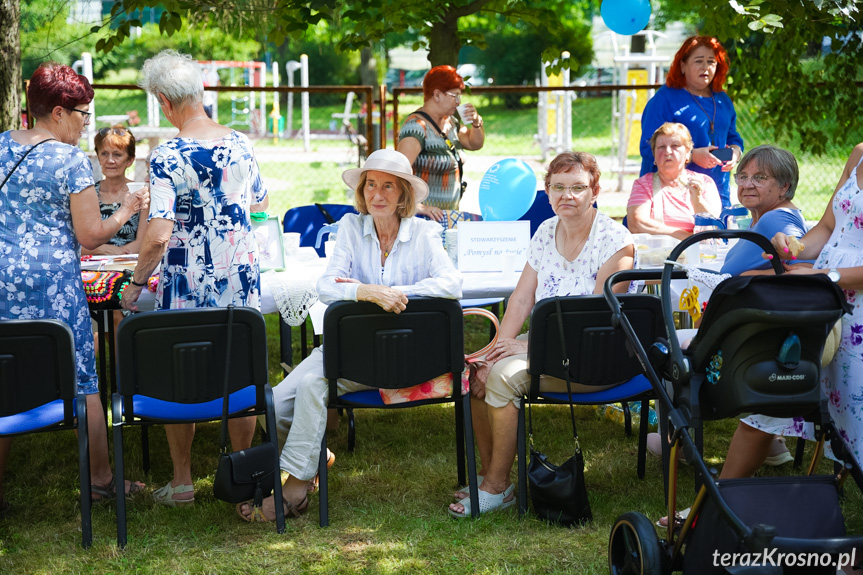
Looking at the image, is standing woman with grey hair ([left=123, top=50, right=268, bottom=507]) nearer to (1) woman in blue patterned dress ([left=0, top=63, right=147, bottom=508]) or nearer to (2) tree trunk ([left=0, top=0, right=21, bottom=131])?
(1) woman in blue patterned dress ([left=0, top=63, right=147, bottom=508])

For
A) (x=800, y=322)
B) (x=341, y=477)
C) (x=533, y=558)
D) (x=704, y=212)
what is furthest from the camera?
(x=704, y=212)

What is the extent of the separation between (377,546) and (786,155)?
213cm

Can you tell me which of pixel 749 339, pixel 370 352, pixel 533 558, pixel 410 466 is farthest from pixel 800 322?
pixel 410 466

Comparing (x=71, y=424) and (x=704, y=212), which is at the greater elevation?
(x=704, y=212)

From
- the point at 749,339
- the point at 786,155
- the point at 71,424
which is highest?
the point at 786,155

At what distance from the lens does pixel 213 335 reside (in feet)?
10.2

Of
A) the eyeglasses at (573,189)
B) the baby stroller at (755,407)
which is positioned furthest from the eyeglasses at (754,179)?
the baby stroller at (755,407)

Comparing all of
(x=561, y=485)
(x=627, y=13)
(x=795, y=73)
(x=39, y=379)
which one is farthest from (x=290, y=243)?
(x=795, y=73)

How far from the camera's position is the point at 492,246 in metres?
4.07

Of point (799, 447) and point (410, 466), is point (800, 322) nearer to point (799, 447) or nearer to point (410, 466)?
point (799, 447)

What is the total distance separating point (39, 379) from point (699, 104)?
3.92 metres

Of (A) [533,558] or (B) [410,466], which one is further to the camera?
(B) [410,466]

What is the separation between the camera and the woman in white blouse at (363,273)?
133 inches

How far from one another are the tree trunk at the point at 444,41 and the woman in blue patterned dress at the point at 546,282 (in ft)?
9.85
